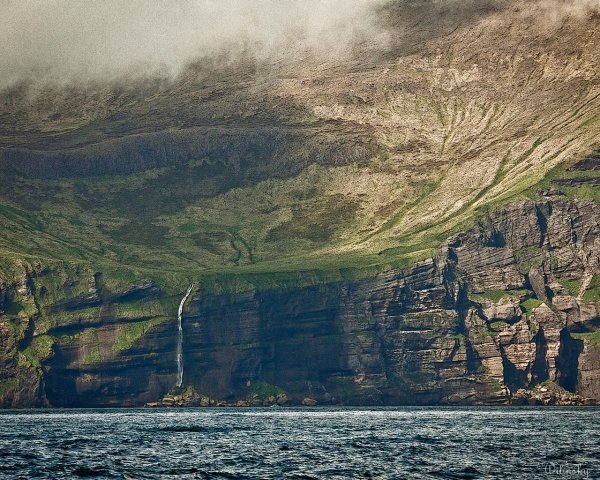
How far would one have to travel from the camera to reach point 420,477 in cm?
12362

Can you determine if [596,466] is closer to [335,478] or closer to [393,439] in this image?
[335,478]

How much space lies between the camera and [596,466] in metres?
130

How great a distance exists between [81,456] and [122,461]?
10.7 metres

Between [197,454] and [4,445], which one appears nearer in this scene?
[197,454]

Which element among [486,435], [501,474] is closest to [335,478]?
[501,474]

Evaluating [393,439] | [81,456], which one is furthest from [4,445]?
[393,439]

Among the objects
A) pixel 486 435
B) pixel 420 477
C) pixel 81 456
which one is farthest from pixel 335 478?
pixel 486 435

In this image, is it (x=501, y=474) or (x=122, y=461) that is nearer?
(x=501, y=474)

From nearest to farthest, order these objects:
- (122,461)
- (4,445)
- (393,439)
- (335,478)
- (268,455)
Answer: (335,478) → (122,461) → (268,455) → (4,445) → (393,439)

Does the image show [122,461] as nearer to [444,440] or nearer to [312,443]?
[312,443]

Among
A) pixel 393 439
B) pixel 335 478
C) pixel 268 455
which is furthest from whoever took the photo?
pixel 393 439

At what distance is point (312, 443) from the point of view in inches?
6826

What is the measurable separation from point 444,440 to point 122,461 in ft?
192

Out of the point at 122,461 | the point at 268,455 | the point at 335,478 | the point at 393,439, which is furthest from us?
the point at 393,439
